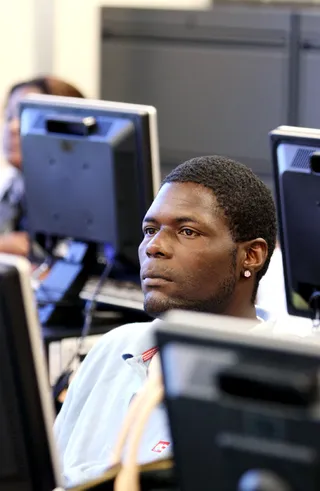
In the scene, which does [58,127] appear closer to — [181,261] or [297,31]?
[181,261]

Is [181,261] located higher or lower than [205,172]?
lower

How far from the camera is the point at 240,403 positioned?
38.3 inches

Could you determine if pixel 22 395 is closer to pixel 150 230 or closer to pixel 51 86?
pixel 150 230

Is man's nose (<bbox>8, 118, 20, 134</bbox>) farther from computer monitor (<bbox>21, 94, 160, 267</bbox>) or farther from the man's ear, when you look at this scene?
the man's ear

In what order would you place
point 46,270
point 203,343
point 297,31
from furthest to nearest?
1. point 297,31
2. point 46,270
3. point 203,343

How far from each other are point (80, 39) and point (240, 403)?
3978mm

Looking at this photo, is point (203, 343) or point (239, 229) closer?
point (203, 343)

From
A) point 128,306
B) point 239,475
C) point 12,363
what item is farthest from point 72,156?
point 239,475

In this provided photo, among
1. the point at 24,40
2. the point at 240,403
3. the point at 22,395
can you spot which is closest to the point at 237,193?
the point at 22,395

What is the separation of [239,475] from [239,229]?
93cm

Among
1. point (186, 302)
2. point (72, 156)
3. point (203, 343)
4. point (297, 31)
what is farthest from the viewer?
point (297, 31)

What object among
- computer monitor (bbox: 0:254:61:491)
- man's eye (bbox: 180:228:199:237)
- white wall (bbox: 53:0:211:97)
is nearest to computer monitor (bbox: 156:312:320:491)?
computer monitor (bbox: 0:254:61:491)

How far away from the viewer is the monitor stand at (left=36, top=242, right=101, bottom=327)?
2824mm

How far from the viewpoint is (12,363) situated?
119cm
